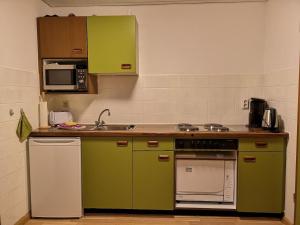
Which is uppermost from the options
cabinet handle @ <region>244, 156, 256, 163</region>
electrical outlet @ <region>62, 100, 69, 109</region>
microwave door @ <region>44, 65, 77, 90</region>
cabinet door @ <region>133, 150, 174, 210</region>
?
microwave door @ <region>44, 65, 77, 90</region>

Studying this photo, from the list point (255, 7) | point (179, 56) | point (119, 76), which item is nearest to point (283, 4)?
point (255, 7)

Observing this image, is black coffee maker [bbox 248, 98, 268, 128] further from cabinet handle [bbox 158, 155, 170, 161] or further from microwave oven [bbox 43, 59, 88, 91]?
microwave oven [bbox 43, 59, 88, 91]

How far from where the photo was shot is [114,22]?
2.85 metres

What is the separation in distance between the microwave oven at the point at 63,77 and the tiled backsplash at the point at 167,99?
30cm

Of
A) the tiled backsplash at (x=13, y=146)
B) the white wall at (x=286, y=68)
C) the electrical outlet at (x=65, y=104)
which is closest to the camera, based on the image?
the tiled backsplash at (x=13, y=146)

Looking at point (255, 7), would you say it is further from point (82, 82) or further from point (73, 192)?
point (73, 192)

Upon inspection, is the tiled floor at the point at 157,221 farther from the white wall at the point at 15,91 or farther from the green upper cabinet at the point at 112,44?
the green upper cabinet at the point at 112,44

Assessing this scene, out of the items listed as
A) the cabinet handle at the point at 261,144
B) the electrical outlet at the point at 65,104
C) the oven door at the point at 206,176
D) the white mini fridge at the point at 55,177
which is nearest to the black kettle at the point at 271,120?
the cabinet handle at the point at 261,144

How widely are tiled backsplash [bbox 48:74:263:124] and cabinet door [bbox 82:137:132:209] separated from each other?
2.09ft

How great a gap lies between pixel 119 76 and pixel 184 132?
1.13m

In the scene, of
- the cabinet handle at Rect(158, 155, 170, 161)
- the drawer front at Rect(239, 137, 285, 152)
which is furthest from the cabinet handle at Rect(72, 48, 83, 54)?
the drawer front at Rect(239, 137, 285, 152)

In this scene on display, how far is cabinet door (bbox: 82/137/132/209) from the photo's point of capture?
2.67 metres

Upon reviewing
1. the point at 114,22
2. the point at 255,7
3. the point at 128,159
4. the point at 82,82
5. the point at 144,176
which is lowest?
the point at 144,176

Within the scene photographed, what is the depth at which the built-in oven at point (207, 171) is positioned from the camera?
263 cm
